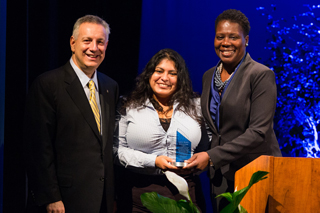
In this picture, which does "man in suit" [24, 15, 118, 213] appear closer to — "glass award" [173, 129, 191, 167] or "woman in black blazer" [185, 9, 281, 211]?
"glass award" [173, 129, 191, 167]

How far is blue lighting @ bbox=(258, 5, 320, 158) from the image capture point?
13.4 ft

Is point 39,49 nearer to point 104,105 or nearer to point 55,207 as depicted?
point 104,105

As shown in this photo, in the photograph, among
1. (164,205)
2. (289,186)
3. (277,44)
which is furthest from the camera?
(277,44)

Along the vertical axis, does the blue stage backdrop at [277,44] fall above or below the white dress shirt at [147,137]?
above

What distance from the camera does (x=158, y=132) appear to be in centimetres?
243

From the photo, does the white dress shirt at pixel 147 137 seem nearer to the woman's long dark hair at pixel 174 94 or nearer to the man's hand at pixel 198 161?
the woman's long dark hair at pixel 174 94

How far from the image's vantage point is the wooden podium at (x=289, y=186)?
5.07 ft

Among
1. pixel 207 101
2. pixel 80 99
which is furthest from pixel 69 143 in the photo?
pixel 207 101

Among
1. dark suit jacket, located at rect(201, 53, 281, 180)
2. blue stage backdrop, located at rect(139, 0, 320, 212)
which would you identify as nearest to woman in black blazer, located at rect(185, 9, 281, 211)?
dark suit jacket, located at rect(201, 53, 281, 180)

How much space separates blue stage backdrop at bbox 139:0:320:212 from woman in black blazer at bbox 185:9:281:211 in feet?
5.12

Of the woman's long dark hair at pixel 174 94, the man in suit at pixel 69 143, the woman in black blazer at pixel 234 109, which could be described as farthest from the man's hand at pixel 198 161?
the man in suit at pixel 69 143

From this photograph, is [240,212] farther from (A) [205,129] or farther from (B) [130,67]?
(B) [130,67]

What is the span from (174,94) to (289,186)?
1.20 m

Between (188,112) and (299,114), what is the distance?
201 cm
